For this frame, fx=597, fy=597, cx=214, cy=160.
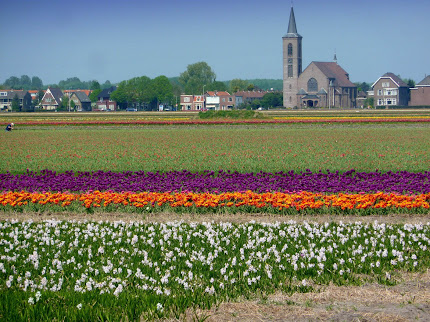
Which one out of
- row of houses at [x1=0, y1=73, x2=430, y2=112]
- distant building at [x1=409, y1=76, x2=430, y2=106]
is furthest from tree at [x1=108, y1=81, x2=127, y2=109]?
distant building at [x1=409, y1=76, x2=430, y2=106]

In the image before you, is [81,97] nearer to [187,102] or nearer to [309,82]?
[187,102]

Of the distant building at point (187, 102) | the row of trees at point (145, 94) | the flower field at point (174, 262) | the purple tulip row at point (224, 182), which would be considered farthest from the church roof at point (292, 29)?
the flower field at point (174, 262)

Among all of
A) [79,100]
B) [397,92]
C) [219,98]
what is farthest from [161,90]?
[397,92]

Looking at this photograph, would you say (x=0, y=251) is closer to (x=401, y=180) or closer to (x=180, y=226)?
(x=180, y=226)

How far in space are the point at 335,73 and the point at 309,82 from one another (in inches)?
409

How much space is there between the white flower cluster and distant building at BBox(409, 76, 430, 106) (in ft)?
498

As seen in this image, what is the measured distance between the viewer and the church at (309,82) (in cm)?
15775

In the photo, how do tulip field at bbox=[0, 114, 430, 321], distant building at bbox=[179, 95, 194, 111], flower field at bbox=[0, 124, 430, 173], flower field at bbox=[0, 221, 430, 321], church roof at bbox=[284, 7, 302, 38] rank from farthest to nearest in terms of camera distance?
distant building at bbox=[179, 95, 194, 111]
church roof at bbox=[284, 7, 302, 38]
flower field at bbox=[0, 124, 430, 173]
tulip field at bbox=[0, 114, 430, 321]
flower field at bbox=[0, 221, 430, 321]

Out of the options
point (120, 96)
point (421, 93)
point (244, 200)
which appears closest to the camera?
point (244, 200)

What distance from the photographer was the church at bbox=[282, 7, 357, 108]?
158 meters

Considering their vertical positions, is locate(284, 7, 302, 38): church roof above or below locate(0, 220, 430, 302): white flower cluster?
above

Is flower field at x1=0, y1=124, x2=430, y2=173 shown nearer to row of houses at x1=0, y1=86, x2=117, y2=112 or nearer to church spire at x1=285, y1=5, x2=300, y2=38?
church spire at x1=285, y1=5, x2=300, y2=38

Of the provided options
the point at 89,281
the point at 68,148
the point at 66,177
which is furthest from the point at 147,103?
the point at 89,281

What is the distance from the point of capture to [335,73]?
6521 inches
